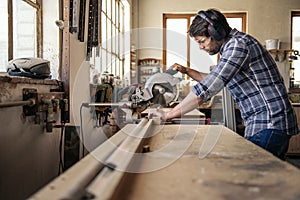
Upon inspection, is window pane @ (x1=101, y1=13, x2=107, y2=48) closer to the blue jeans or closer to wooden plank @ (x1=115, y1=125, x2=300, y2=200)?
the blue jeans

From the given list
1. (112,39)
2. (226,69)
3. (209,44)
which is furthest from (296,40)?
(226,69)

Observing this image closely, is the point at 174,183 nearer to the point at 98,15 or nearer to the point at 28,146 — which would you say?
the point at 28,146

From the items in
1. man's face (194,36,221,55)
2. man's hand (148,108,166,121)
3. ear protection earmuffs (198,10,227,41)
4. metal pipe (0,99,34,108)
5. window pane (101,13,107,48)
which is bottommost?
man's hand (148,108,166,121)

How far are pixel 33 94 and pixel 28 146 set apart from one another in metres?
0.28

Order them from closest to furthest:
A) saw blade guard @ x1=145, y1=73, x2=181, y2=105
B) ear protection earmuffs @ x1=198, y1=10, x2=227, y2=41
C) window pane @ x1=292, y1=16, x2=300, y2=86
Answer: ear protection earmuffs @ x1=198, y1=10, x2=227, y2=41
saw blade guard @ x1=145, y1=73, x2=181, y2=105
window pane @ x1=292, y1=16, x2=300, y2=86

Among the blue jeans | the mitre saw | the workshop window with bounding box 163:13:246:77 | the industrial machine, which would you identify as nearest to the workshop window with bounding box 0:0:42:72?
the industrial machine

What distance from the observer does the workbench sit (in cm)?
73

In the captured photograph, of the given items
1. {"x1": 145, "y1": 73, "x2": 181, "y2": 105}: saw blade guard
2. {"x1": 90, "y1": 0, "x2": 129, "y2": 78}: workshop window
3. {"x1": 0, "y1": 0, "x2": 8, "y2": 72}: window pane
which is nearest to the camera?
{"x1": 0, "y1": 0, "x2": 8, "y2": 72}: window pane

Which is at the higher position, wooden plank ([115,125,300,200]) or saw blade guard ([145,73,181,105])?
saw blade guard ([145,73,181,105])

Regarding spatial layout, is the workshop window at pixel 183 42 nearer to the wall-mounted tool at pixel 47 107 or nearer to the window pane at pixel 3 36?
the wall-mounted tool at pixel 47 107

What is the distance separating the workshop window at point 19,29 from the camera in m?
1.93

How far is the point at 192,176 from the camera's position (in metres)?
0.90

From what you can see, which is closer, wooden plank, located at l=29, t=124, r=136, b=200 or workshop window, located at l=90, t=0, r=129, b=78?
wooden plank, located at l=29, t=124, r=136, b=200

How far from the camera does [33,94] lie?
182cm
